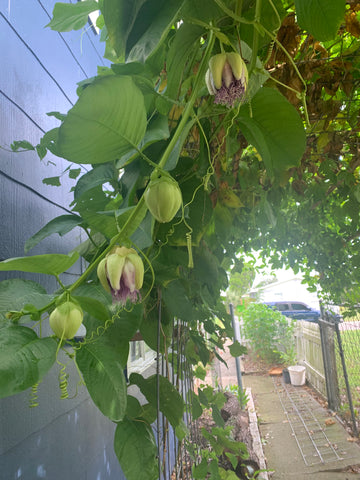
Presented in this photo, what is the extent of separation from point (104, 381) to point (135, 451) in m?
0.30

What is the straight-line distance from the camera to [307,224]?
3518 millimetres

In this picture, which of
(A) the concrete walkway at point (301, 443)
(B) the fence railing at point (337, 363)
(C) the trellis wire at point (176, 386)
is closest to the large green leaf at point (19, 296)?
(C) the trellis wire at point (176, 386)

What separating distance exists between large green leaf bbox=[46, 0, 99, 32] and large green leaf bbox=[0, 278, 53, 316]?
503 millimetres

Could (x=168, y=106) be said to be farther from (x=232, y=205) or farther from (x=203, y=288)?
(x=203, y=288)

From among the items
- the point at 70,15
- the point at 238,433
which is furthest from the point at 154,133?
the point at 238,433

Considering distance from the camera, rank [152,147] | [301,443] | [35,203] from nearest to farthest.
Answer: [152,147] < [35,203] < [301,443]

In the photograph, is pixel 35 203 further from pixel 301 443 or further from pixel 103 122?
pixel 301 443

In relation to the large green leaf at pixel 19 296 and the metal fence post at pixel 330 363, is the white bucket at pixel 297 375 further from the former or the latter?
the large green leaf at pixel 19 296

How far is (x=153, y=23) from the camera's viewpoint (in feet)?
1.48

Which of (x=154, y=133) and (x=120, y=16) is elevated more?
(x=120, y=16)

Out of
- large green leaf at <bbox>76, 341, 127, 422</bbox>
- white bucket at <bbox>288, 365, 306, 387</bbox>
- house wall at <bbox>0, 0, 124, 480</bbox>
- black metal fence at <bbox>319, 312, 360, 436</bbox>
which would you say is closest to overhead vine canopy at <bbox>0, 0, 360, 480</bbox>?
large green leaf at <bbox>76, 341, 127, 422</bbox>

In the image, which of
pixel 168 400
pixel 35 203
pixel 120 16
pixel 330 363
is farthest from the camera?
pixel 330 363

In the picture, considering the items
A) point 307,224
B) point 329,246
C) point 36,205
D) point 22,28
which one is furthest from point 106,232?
point 329,246

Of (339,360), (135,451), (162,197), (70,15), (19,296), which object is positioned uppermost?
(70,15)
